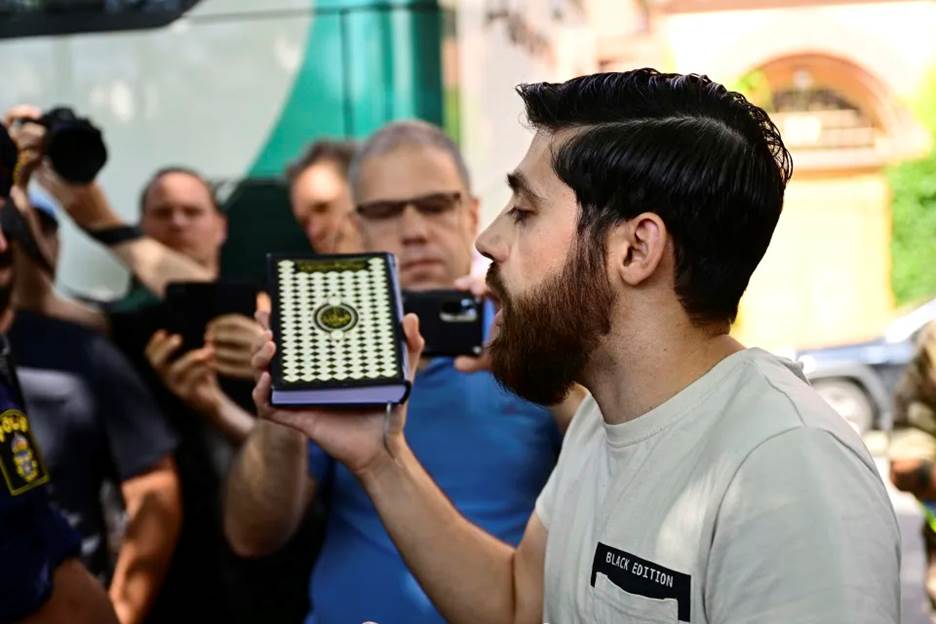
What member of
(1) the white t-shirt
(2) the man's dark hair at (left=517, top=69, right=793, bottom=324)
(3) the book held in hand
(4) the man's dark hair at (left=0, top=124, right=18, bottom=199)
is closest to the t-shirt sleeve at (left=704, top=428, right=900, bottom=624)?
(1) the white t-shirt

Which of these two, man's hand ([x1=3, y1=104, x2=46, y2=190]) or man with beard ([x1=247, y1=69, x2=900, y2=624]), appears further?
man's hand ([x1=3, y1=104, x2=46, y2=190])

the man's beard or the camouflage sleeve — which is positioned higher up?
the man's beard

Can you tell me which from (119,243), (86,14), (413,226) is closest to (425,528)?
(413,226)

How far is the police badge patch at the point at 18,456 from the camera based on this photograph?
182cm

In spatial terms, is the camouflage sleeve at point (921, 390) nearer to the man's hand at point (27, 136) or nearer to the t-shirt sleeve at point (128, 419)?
the t-shirt sleeve at point (128, 419)

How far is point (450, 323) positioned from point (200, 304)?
777 millimetres

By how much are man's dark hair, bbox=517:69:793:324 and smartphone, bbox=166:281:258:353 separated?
4.05ft

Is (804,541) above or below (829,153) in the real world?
above

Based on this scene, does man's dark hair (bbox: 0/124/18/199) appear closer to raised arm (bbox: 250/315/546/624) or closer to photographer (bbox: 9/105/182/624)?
raised arm (bbox: 250/315/546/624)

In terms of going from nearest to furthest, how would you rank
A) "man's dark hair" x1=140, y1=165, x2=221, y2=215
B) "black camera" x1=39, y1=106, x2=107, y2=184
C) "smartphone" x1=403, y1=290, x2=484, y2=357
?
"smartphone" x1=403, y1=290, x2=484, y2=357, "black camera" x1=39, y1=106, x2=107, y2=184, "man's dark hair" x1=140, y1=165, x2=221, y2=215

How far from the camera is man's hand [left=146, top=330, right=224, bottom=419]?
9.57 ft

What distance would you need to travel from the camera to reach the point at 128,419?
291 cm

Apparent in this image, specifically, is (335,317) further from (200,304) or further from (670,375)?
(200,304)

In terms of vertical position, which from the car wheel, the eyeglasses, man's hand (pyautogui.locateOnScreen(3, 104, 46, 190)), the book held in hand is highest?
man's hand (pyautogui.locateOnScreen(3, 104, 46, 190))
